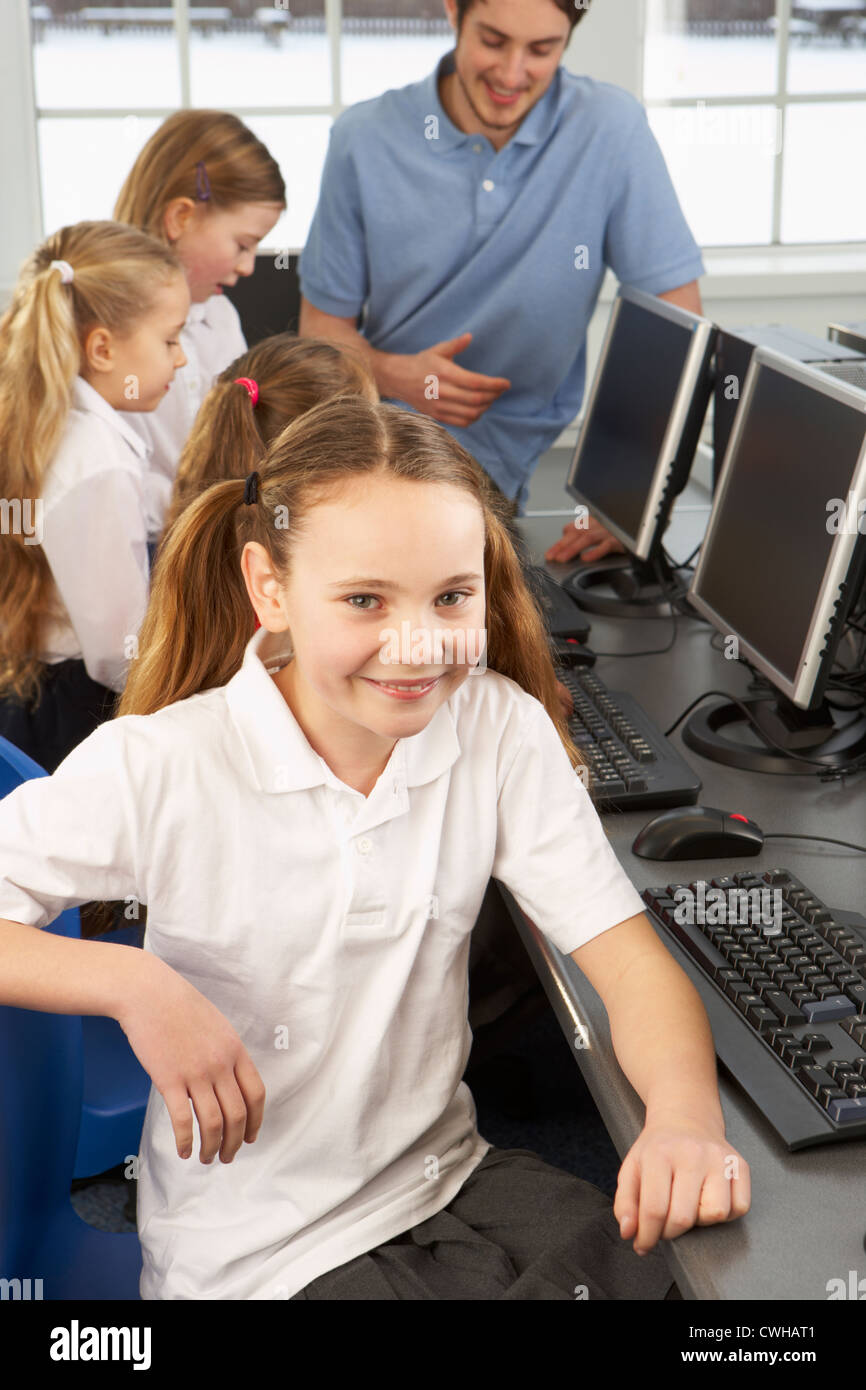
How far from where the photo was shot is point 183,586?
1180 mm

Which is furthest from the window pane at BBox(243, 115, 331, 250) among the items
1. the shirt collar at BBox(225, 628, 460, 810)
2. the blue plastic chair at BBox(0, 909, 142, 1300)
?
the blue plastic chair at BBox(0, 909, 142, 1300)

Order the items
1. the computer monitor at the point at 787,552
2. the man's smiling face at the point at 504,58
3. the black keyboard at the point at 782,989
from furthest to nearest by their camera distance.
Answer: the man's smiling face at the point at 504,58
the computer monitor at the point at 787,552
the black keyboard at the point at 782,989

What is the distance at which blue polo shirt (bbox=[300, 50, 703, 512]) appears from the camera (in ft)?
7.08

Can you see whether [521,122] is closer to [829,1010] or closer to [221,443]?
[221,443]

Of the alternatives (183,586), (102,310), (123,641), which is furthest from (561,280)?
(183,586)

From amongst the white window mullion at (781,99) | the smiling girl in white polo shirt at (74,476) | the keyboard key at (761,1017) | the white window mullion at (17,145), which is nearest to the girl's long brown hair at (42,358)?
the smiling girl in white polo shirt at (74,476)

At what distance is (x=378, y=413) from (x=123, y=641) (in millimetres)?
915

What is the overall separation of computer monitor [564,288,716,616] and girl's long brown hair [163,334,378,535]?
469 millimetres

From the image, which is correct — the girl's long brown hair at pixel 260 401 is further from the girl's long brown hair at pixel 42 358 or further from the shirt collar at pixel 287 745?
the shirt collar at pixel 287 745

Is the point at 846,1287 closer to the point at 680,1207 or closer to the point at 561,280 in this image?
the point at 680,1207

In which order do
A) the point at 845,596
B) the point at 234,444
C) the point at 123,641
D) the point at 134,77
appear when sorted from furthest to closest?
1. the point at 134,77
2. the point at 123,641
3. the point at 234,444
4. the point at 845,596

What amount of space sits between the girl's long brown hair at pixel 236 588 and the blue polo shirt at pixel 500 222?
1063 millimetres

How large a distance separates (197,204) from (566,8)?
80 cm

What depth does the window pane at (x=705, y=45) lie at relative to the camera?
3.53 m
